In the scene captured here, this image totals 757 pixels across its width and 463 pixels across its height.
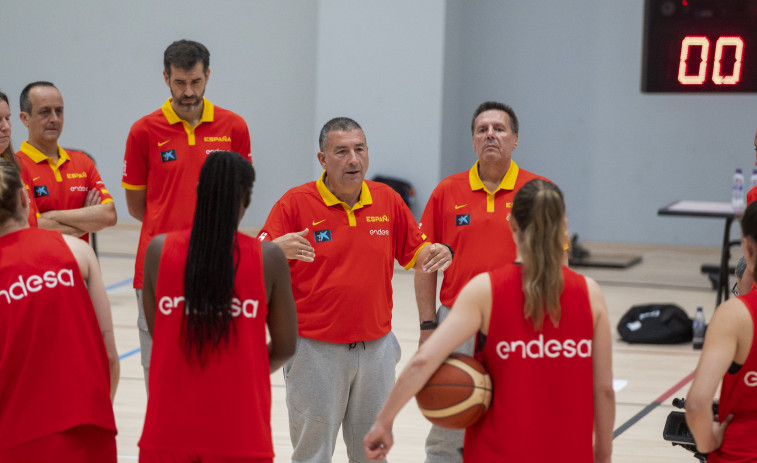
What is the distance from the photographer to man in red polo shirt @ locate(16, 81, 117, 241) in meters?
5.34

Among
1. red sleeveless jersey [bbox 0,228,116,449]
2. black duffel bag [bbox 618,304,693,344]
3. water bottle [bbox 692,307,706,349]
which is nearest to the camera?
red sleeveless jersey [bbox 0,228,116,449]

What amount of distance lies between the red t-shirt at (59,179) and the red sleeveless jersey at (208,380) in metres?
2.61

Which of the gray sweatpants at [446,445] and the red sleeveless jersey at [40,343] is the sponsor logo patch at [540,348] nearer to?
the red sleeveless jersey at [40,343]

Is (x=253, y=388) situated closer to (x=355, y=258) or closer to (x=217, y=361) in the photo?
(x=217, y=361)

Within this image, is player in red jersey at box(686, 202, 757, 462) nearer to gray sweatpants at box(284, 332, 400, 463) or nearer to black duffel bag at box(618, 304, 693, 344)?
A: gray sweatpants at box(284, 332, 400, 463)

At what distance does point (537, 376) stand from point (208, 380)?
1005 millimetres

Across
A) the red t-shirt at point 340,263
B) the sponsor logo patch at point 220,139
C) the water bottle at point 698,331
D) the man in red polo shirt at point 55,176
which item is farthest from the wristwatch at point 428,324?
the water bottle at point 698,331

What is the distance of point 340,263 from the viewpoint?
445 cm

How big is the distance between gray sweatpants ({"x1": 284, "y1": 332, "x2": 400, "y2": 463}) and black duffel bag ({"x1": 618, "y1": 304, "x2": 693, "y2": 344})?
5.27 meters

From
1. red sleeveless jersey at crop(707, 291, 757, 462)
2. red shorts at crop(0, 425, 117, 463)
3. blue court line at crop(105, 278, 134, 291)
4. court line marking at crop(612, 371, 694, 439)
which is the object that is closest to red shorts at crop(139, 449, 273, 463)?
red shorts at crop(0, 425, 117, 463)

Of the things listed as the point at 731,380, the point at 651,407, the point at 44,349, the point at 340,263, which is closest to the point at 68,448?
the point at 44,349

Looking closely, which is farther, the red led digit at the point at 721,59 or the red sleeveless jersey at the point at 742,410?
the red led digit at the point at 721,59

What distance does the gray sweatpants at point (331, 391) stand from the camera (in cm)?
440

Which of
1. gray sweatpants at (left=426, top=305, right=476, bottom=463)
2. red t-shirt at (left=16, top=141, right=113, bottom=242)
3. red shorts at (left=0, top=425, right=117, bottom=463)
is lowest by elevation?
gray sweatpants at (left=426, top=305, right=476, bottom=463)
